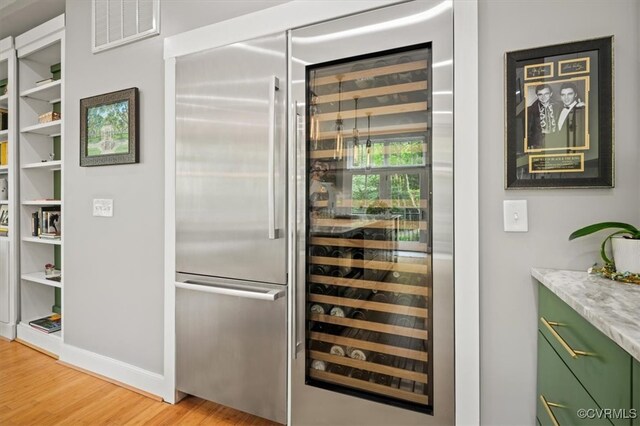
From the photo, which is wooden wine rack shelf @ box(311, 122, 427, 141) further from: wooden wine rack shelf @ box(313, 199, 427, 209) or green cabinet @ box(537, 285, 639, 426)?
green cabinet @ box(537, 285, 639, 426)

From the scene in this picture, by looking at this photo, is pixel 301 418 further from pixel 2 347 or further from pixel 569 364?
pixel 2 347

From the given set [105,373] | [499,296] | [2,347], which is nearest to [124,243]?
[105,373]

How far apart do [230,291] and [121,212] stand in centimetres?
115

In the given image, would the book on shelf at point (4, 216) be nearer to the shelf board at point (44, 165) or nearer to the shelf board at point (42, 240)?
the shelf board at point (42, 240)

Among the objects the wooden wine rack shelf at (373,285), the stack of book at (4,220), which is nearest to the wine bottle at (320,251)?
the wooden wine rack shelf at (373,285)

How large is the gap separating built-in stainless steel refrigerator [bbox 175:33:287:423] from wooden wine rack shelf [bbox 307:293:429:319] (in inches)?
7.7

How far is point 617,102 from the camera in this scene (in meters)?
1.22

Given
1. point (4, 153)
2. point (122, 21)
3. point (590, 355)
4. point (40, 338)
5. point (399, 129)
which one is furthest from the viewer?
point (4, 153)

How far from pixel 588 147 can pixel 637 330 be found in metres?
0.80

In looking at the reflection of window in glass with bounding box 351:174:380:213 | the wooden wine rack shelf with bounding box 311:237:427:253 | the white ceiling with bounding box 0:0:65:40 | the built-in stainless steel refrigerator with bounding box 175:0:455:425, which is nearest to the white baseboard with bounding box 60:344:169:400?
the built-in stainless steel refrigerator with bounding box 175:0:455:425

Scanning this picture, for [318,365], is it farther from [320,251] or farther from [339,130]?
[339,130]

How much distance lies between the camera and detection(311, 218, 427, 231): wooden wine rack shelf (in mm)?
1461

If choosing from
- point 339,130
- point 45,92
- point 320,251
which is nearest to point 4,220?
point 45,92

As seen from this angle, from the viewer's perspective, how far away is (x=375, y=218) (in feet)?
5.06
